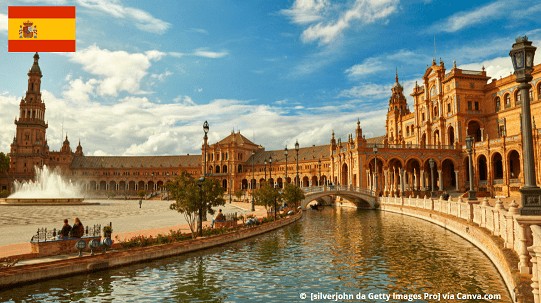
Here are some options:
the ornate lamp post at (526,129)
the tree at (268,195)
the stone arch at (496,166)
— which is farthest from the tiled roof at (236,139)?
the ornate lamp post at (526,129)

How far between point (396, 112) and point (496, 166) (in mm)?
33384

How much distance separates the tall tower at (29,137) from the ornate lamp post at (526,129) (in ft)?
460

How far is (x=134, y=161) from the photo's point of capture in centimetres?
14450

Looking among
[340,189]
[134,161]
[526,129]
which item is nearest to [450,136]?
[340,189]

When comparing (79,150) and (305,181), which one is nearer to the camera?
(305,181)

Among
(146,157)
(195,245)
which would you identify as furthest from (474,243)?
(146,157)

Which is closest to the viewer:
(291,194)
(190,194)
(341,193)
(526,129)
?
(526,129)

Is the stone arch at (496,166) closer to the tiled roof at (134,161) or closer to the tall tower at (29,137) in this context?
the tiled roof at (134,161)

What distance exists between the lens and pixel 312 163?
4301 inches

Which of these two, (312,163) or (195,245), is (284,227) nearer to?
(195,245)

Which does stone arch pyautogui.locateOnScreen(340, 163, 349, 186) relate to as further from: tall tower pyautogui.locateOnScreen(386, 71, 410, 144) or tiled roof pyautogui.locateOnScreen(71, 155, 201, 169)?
tiled roof pyautogui.locateOnScreen(71, 155, 201, 169)

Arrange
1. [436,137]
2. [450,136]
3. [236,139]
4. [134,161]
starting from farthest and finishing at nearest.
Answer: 1. [134,161]
2. [236,139]
3. [436,137]
4. [450,136]

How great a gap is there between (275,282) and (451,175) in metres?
62.9

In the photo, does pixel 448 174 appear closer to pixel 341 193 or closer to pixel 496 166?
pixel 496 166
